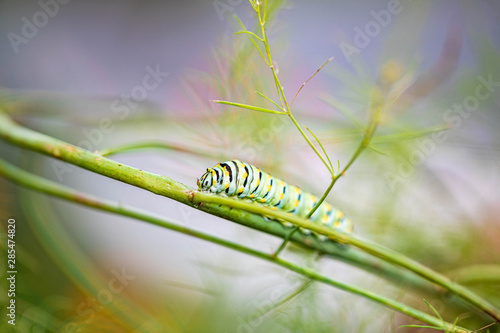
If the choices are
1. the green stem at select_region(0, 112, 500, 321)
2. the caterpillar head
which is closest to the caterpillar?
the caterpillar head

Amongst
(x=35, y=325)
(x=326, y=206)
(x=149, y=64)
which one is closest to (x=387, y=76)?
(x=326, y=206)

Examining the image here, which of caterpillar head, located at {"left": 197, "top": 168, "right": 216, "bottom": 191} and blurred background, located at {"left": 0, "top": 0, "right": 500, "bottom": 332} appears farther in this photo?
blurred background, located at {"left": 0, "top": 0, "right": 500, "bottom": 332}

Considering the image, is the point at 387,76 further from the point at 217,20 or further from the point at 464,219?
the point at 217,20

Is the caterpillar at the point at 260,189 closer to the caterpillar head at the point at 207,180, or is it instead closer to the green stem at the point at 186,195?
the caterpillar head at the point at 207,180

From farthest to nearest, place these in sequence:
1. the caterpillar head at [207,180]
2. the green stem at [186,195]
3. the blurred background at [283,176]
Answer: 1. the blurred background at [283,176]
2. the caterpillar head at [207,180]
3. the green stem at [186,195]

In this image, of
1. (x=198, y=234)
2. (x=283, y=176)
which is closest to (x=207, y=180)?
(x=198, y=234)

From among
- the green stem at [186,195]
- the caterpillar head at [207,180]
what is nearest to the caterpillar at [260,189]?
the caterpillar head at [207,180]

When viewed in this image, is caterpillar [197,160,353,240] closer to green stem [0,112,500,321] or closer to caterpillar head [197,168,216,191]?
caterpillar head [197,168,216,191]
